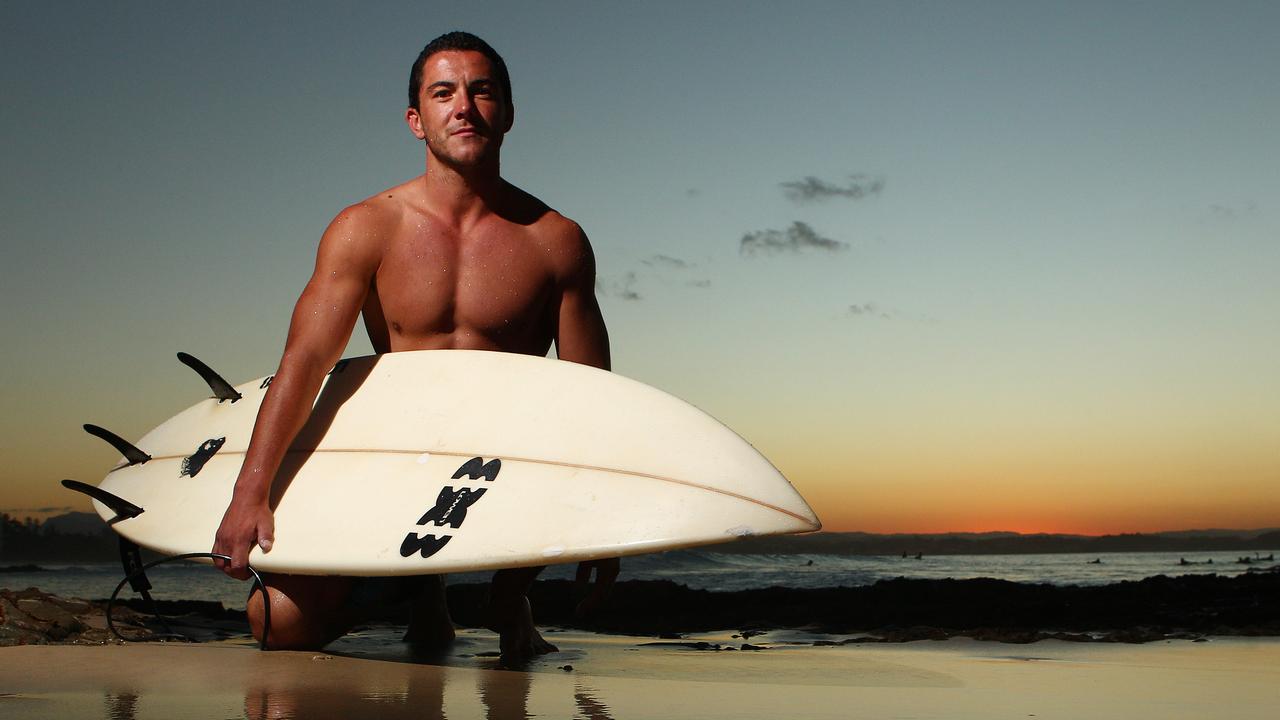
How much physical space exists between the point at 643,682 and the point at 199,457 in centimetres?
182

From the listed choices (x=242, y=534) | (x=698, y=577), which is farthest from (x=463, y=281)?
(x=698, y=577)

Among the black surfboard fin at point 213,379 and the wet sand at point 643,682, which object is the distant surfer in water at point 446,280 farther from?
the black surfboard fin at point 213,379

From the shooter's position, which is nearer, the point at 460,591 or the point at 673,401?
the point at 673,401

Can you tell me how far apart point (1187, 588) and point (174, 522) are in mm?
5515

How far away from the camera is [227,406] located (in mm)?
3654

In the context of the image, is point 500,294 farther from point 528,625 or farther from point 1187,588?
point 1187,588

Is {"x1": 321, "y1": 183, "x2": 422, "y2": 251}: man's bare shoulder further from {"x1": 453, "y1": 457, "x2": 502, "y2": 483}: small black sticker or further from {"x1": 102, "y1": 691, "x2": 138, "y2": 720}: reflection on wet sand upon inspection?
{"x1": 102, "y1": 691, "x2": 138, "y2": 720}: reflection on wet sand

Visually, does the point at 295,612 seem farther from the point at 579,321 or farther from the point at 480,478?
the point at 579,321

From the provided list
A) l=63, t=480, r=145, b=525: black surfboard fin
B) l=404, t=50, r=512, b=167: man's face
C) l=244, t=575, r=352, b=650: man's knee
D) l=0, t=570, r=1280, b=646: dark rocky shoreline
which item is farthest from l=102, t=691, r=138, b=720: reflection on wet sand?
l=404, t=50, r=512, b=167: man's face

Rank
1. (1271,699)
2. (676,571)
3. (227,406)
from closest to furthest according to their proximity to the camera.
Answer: (1271,699), (227,406), (676,571)

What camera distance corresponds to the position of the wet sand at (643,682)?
197cm

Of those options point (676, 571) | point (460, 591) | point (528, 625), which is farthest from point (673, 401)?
point (676, 571)

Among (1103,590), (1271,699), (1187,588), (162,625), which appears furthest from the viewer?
(1103,590)

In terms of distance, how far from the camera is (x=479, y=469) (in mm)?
2918
